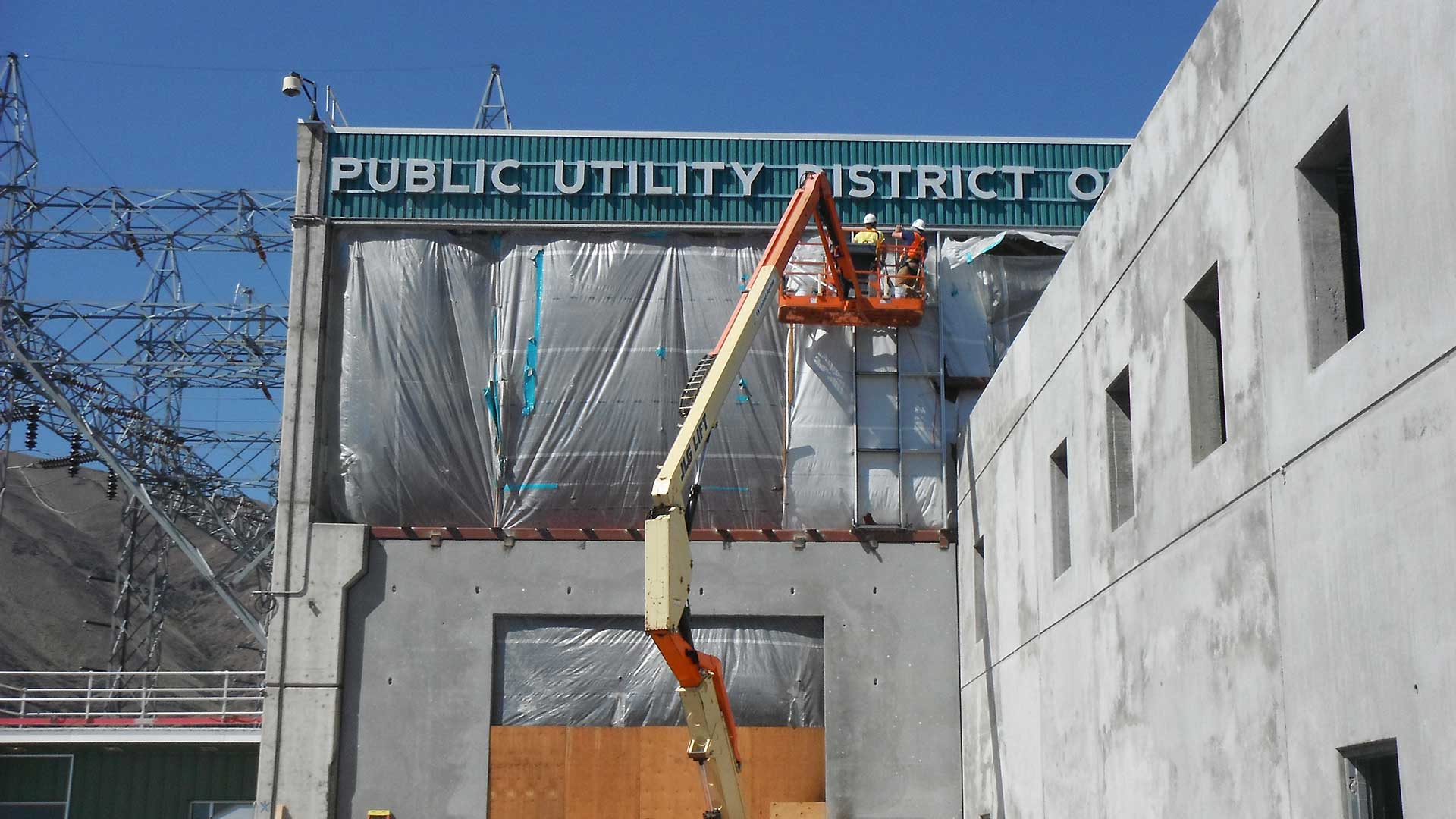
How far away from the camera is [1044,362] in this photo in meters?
20.3

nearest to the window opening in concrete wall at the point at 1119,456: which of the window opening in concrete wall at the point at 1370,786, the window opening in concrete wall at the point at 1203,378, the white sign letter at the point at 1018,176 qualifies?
the window opening in concrete wall at the point at 1203,378

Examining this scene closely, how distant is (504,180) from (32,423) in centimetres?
2320

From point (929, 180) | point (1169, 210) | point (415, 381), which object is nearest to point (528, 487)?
point (415, 381)

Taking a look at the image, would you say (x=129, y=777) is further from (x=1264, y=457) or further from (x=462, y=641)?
(x=1264, y=457)

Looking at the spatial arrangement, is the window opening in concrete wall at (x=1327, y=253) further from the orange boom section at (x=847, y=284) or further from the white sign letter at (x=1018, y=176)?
the white sign letter at (x=1018, y=176)

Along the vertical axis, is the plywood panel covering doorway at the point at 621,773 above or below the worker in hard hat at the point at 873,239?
below

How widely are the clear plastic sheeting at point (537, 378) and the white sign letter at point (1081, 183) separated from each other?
21.5ft

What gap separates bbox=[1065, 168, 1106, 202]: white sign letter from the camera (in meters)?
30.1

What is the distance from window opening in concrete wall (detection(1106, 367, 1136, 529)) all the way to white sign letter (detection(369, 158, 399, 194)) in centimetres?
1757

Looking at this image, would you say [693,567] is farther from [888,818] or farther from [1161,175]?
[1161,175]

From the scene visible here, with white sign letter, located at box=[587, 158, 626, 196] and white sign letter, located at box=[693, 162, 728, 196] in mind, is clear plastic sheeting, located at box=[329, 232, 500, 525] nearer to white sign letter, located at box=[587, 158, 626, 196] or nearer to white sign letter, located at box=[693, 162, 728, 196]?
white sign letter, located at box=[587, 158, 626, 196]

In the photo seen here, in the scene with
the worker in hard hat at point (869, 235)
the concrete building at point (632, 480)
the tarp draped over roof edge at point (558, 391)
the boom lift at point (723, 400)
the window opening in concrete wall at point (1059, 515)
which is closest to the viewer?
the boom lift at point (723, 400)

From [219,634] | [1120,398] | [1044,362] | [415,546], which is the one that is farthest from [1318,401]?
[219,634]

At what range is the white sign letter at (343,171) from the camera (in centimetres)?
2991
